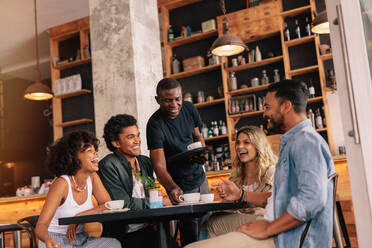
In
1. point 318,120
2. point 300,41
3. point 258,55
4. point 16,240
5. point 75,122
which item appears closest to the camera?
point 16,240

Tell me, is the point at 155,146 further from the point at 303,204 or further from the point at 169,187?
the point at 303,204

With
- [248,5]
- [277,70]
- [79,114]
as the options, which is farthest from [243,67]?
[79,114]

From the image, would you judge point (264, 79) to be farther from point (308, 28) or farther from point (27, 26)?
point (27, 26)

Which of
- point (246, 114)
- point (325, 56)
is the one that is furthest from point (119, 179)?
point (325, 56)

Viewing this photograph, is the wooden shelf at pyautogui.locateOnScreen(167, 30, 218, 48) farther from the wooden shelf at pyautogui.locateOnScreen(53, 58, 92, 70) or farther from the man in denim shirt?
the man in denim shirt

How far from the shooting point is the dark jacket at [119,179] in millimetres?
2541

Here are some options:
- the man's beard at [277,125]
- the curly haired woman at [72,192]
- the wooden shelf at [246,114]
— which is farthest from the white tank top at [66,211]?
the wooden shelf at [246,114]

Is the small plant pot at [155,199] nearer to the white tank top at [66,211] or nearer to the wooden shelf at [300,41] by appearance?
the white tank top at [66,211]

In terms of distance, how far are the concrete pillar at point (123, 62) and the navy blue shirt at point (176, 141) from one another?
1147 millimetres

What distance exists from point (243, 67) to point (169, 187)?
13.6 ft

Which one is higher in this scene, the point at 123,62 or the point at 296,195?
the point at 123,62

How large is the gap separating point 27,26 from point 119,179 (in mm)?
5898

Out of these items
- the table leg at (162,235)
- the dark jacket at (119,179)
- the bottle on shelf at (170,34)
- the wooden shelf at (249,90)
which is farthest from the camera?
the bottle on shelf at (170,34)

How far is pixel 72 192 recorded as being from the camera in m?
2.48
